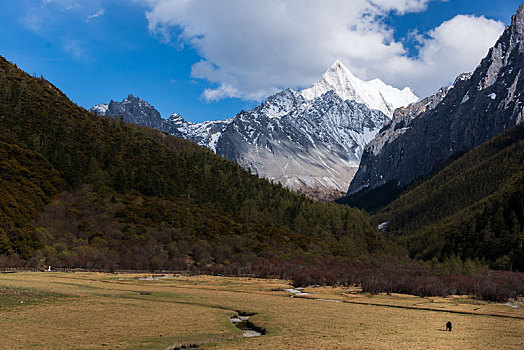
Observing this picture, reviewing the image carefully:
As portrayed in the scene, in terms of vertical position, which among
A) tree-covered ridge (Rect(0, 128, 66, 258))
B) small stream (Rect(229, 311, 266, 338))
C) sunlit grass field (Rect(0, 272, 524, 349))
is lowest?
small stream (Rect(229, 311, 266, 338))

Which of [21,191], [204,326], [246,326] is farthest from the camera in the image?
[21,191]

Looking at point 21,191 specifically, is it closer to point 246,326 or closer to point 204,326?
point 246,326

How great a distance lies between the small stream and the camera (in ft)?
135

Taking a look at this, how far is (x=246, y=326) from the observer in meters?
45.8

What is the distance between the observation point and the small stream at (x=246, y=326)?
41081 mm

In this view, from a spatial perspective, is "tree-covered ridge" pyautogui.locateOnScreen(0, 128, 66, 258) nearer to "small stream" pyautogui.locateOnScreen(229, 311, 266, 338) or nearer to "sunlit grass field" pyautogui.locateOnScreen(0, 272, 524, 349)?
"sunlit grass field" pyautogui.locateOnScreen(0, 272, 524, 349)

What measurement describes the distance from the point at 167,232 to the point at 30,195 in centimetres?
4995

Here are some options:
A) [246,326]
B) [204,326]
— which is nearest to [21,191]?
[246,326]

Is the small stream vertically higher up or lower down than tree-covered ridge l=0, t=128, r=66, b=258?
lower down

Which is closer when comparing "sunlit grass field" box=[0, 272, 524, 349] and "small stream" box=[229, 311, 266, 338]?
"sunlit grass field" box=[0, 272, 524, 349]

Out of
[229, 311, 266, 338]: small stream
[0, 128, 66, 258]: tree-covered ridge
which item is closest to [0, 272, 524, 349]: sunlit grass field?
[229, 311, 266, 338]: small stream

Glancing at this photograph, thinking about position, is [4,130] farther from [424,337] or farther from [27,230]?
[424,337]

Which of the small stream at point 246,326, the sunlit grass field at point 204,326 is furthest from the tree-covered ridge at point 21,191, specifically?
the small stream at point 246,326

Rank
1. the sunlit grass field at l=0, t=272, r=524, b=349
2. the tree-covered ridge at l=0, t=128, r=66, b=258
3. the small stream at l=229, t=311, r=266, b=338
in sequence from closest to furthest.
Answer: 1. the sunlit grass field at l=0, t=272, r=524, b=349
2. the small stream at l=229, t=311, r=266, b=338
3. the tree-covered ridge at l=0, t=128, r=66, b=258
